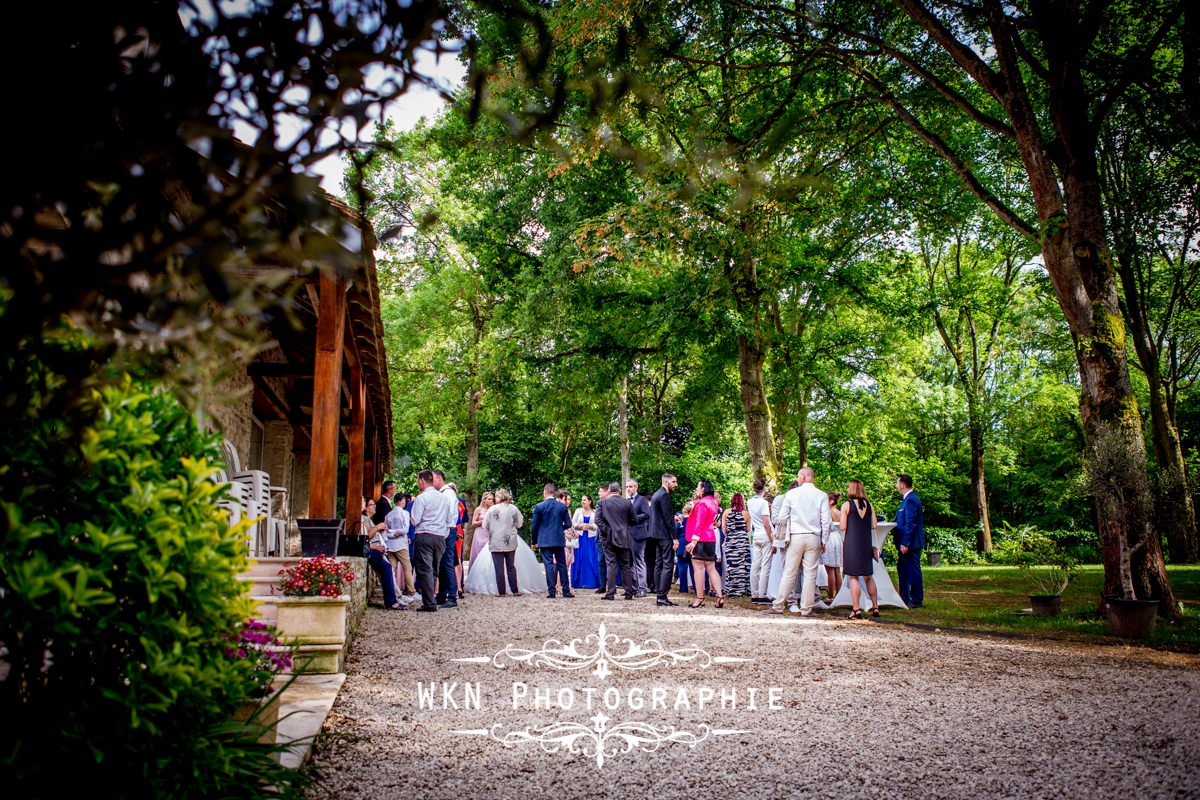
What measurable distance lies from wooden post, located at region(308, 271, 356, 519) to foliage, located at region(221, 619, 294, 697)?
15.9 feet

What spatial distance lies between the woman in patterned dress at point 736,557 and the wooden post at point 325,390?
7.01 meters

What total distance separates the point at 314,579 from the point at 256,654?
3547 mm

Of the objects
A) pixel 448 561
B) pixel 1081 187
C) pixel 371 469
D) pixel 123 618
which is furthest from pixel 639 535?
pixel 371 469

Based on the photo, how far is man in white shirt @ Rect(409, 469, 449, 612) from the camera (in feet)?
34.0

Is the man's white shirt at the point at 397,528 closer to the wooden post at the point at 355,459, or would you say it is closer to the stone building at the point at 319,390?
the stone building at the point at 319,390

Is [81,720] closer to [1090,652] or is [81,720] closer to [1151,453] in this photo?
[1090,652]

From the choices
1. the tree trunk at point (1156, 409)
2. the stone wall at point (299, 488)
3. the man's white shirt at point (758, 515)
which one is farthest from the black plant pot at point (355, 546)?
the tree trunk at point (1156, 409)

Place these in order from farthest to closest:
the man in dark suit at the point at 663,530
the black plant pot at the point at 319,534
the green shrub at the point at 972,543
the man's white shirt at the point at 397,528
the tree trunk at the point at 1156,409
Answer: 1. the green shrub at the point at 972,543
2. the tree trunk at the point at 1156,409
3. the man in dark suit at the point at 663,530
4. the man's white shirt at the point at 397,528
5. the black plant pot at the point at 319,534

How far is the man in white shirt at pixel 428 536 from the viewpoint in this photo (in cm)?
1036

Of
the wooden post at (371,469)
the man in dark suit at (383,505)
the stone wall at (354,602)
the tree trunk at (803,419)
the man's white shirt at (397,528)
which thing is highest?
the tree trunk at (803,419)

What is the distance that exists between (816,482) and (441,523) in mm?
23963

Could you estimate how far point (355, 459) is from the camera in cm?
1358

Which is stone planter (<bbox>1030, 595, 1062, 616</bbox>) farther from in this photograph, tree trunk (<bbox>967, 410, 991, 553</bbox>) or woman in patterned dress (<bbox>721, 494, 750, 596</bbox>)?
tree trunk (<bbox>967, 410, 991, 553</bbox>)

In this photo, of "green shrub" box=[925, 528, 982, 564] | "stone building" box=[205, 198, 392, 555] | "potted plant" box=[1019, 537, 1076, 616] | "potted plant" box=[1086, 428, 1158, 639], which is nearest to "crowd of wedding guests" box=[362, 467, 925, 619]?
"potted plant" box=[1019, 537, 1076, 616]
